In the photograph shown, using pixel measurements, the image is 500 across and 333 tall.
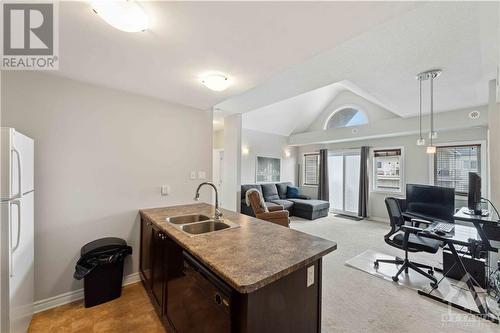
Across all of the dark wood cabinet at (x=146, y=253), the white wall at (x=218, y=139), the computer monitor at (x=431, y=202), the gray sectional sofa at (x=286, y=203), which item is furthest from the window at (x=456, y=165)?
the dark wood cabinet at (x=146, y=253)

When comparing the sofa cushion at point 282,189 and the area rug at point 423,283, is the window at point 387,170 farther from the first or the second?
the area rug at point 423,283

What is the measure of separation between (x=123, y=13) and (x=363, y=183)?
6374 mm

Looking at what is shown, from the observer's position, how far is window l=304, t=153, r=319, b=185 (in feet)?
23.8

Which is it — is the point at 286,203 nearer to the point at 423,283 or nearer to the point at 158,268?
the point at 423,283

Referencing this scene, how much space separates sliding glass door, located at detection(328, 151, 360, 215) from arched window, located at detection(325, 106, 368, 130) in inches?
36.7

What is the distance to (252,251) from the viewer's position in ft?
4.32

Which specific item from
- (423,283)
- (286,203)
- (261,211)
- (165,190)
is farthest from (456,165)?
(165,190)

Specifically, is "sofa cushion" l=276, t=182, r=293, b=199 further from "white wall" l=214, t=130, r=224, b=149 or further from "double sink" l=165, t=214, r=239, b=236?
"double sink" l=165, t=214, r=239, b=236

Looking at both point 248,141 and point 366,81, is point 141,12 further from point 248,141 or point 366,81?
point 248,141

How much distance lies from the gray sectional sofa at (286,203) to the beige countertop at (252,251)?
11.9ft

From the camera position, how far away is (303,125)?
7.30 m

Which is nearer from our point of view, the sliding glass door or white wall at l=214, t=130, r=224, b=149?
the sliding glass door

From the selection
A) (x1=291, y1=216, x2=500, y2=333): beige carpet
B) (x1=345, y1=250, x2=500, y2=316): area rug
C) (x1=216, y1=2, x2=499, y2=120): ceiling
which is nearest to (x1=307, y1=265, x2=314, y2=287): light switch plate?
(x1=291, y1=216, x2=500, y2=333): beige carpet

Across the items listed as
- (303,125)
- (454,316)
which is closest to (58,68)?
(454,316)
